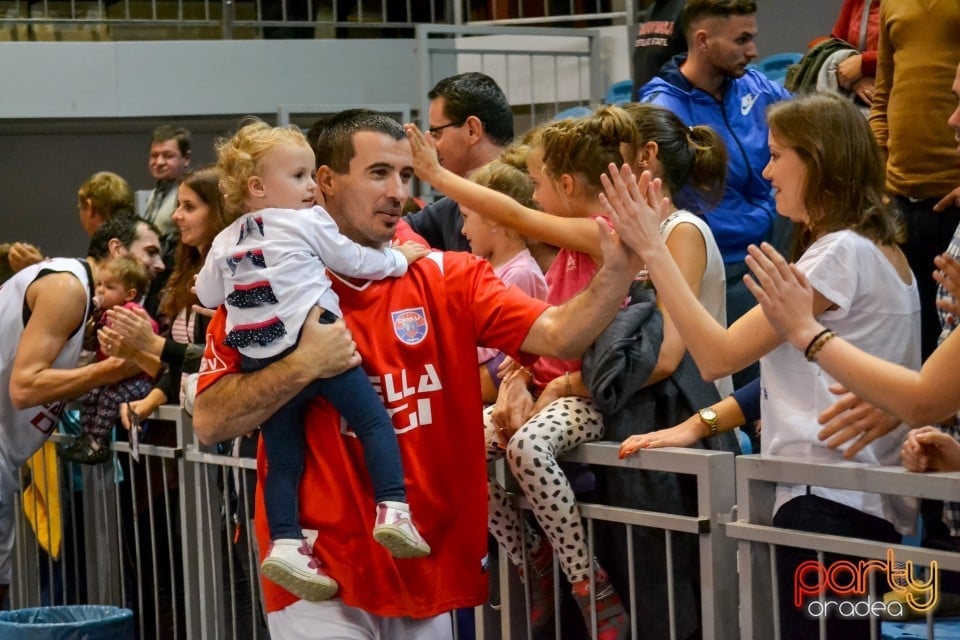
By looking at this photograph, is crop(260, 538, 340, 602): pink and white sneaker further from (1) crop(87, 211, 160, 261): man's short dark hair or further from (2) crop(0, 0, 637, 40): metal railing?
(2) crop(0, 0, 637, 40): metal railing

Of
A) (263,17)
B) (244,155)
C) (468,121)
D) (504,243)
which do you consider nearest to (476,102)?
(468,121)

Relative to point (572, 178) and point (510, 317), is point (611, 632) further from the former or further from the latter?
point (572, 178)

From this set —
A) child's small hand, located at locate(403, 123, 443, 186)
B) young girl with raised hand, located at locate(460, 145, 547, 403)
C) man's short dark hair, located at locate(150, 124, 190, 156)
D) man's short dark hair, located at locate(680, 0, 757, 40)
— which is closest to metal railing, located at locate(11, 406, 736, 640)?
young girl with raised hand, located at locate(460, 145, 547, 403)

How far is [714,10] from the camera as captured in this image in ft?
15.7

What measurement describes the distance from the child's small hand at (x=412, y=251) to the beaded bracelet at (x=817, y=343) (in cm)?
99

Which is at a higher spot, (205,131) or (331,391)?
(205,131)

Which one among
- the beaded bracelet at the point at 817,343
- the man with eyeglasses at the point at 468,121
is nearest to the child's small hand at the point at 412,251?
the beaded bracelet at the point at 817,343

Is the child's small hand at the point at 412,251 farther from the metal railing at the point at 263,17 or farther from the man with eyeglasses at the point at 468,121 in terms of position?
the metal railing at the point at 263,17

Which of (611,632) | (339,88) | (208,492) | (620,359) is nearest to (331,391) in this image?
(620,359)

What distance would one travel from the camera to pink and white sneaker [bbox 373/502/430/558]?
2.73m

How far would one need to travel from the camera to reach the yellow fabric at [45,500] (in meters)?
5.18

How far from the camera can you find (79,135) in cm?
1095

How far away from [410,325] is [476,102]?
166 cm

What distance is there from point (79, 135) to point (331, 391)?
28.8 ft
